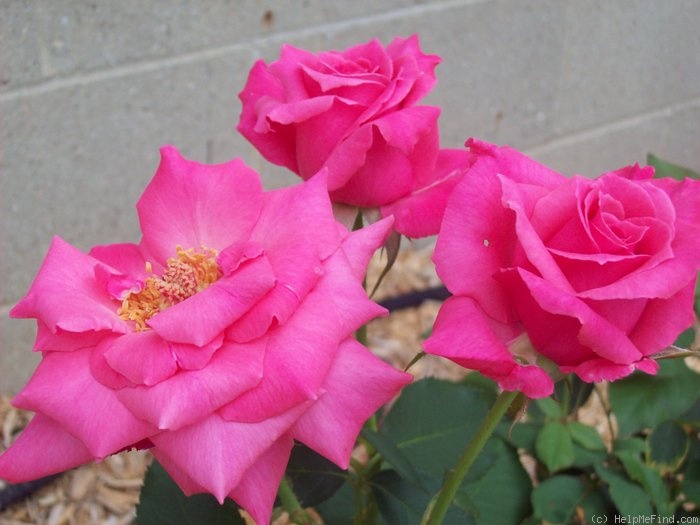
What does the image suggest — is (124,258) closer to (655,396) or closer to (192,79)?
(655,396)

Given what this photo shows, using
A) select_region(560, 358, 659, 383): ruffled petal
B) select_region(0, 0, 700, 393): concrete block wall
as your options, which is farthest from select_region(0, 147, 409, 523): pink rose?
select_region(0, 0, 700, 393): concrete block wall

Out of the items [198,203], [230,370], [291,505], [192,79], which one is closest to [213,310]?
[230,370]

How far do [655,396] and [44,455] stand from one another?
2.30 feet

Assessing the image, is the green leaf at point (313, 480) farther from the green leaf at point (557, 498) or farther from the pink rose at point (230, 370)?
the green leaf at point (557, 498)

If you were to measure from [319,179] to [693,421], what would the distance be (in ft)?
2.22

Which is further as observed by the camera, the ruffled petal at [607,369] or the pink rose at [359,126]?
the pink rose at [359,126]

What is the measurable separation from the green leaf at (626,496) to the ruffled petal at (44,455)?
63 centimetres

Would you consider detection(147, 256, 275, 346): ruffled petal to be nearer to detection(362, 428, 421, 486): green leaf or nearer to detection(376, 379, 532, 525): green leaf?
detection(362, 428, 421, 486): green leaf

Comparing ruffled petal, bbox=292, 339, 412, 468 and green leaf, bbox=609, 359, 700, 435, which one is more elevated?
ruffled petal, bbox=292, 339, 412, 468

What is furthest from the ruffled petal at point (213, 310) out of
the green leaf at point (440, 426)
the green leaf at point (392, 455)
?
the green leaf at point (440, 426)

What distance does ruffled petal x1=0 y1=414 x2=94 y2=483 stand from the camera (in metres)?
0.53

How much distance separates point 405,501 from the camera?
719mm

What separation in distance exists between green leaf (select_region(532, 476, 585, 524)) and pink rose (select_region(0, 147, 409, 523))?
1.68ft

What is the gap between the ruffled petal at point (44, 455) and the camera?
1.73ft
